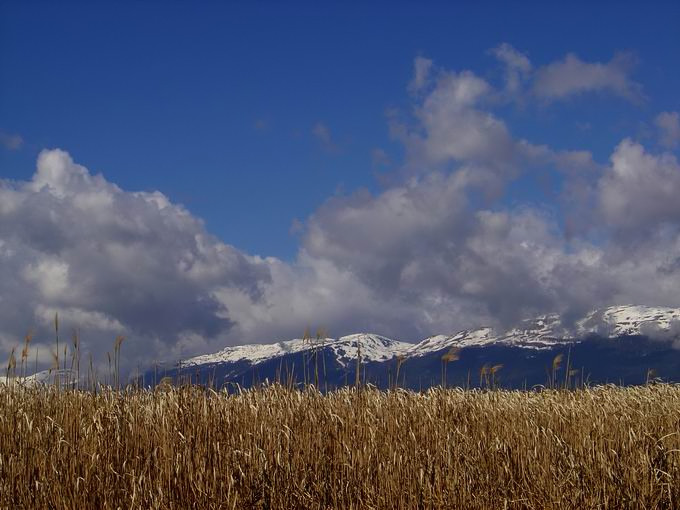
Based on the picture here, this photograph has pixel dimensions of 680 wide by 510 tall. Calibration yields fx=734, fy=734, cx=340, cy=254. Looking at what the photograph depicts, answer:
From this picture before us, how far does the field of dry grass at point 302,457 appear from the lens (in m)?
7.20

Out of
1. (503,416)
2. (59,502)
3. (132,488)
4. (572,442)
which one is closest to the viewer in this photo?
(59,502)

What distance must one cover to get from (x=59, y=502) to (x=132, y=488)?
28.0 inches

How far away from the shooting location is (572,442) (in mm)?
9117

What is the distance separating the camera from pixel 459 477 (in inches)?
296

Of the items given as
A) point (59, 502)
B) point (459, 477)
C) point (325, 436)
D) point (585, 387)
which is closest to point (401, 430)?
point (325, 436)

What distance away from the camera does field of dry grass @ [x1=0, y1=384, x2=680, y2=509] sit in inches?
283

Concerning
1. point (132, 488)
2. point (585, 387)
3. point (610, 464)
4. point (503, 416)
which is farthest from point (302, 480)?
point (585, 387)

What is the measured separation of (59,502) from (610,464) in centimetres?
567

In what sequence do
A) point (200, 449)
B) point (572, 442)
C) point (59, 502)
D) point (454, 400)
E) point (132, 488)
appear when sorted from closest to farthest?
point (59, 502) → point (132, 488) → point (200, 449) → point (572, 442) → point (454, 400)

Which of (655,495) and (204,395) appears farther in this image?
(204,395)

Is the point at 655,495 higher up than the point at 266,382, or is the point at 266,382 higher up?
the point at 266,382

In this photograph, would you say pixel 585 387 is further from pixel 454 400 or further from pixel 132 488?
pixel 132 488

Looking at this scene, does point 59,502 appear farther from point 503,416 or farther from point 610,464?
point 503,416

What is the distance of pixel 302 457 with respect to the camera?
26.3 ft
